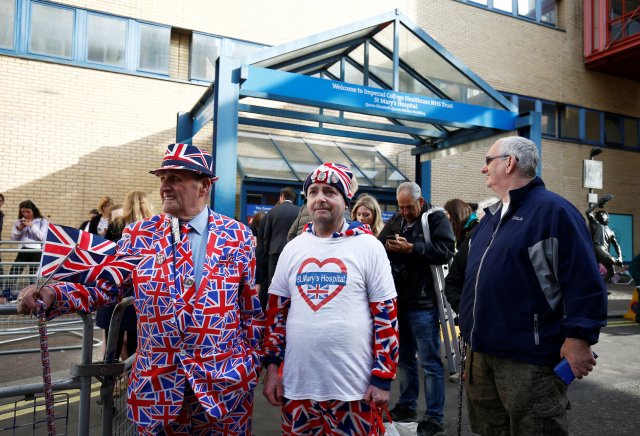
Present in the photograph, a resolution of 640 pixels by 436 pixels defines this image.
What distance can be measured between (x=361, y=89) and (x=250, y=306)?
511 cm

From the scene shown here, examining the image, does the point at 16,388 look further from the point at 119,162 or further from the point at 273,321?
the point at 119,162

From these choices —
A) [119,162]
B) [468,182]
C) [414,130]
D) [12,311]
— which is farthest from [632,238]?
[12,311]

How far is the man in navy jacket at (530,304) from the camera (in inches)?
83.7

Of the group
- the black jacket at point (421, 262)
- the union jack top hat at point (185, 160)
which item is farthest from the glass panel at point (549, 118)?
the union jack top hat at point (185, 160)

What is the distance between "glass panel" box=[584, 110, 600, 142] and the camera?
1669 centimetres

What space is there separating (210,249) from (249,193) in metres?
8.56

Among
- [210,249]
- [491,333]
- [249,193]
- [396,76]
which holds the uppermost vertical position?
[396,76]

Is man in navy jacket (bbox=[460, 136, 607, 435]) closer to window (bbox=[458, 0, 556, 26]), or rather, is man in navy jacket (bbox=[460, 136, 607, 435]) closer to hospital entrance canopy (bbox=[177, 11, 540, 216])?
hospital entrance canopy (bbox=[177, 11, 540, 216])

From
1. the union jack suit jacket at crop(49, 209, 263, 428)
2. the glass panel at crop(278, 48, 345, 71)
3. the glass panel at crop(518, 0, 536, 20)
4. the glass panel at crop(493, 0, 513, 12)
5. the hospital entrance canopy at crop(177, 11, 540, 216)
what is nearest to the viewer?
the union jack suit jacket at crop(49, 209, 263, 428)

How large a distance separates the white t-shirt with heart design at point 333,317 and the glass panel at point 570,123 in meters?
16.2

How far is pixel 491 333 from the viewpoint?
2375 millimetres

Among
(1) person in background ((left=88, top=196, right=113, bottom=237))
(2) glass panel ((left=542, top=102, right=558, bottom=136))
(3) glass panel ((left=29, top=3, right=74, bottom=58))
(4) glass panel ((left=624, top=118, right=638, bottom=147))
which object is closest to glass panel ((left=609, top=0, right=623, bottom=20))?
(4) glass panel ((left=624, top=118, right=638, bottom=147))

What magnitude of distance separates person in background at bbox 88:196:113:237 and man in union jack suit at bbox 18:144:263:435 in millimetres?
4355

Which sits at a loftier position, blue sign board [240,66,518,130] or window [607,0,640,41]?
window [607,0,640,41]
